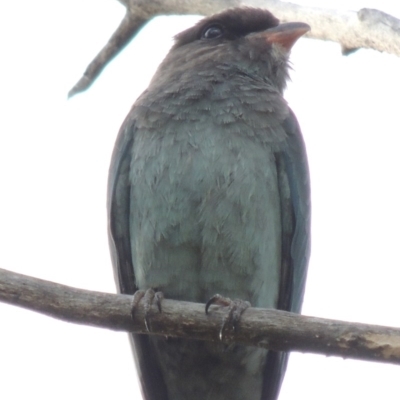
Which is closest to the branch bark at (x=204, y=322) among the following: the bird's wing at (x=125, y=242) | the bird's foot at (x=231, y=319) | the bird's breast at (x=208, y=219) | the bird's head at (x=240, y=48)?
the bird's foot at (x=231, y=319)

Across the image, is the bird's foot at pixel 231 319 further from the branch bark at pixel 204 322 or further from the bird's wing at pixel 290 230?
the bird's wing at pixel 290 230

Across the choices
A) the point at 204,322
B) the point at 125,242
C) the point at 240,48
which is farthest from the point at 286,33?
the point at 204,322

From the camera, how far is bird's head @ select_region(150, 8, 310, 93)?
6707mm

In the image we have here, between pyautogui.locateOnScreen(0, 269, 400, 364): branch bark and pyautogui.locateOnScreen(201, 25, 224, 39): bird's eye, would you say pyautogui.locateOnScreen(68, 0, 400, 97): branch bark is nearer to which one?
pyautogui.locateOnScreen(201, 25, 224, 39): bird's eye

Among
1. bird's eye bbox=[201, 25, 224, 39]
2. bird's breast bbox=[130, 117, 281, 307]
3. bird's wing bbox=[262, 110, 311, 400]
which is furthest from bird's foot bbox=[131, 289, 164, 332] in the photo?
bird's eye bbox=[201, 25, 224, 39]

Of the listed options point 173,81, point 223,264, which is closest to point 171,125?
point 173,81

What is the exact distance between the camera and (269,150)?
19.6 feet

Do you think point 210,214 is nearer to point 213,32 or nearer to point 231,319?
point 231,319

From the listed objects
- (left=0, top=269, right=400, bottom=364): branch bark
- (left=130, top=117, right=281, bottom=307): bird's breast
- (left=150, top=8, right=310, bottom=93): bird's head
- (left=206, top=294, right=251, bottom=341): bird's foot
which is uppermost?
(left=150, top=8, right=310, bottom=93): bird's head

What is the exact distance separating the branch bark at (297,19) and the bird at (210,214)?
21 centimetres

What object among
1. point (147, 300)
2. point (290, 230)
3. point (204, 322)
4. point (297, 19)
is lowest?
point (204, 322)

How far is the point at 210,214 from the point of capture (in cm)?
561

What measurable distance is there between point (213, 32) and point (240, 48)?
423 mm

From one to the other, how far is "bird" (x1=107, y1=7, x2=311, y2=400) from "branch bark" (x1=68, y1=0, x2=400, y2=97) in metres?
0.21
